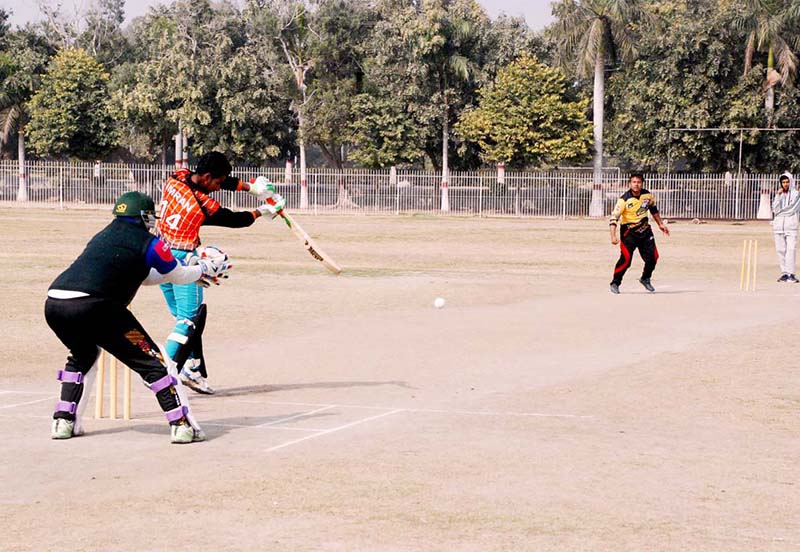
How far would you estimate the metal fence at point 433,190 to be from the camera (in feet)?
174

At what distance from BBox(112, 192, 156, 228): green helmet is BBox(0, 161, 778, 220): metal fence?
46087 millimetres

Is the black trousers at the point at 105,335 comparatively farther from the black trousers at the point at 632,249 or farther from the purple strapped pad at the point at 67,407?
the black trousers at the point at 632,249

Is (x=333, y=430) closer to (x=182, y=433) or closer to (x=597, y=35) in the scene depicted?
(x=182, y=433)

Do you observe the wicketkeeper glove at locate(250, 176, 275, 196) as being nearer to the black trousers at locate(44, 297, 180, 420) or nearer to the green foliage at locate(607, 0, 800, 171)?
the black trousers at locate(44, 297, 180, 420)

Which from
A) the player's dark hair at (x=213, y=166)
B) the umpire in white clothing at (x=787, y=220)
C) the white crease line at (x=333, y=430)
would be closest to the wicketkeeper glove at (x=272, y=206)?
the player's dark hair at (x=213, y=166)

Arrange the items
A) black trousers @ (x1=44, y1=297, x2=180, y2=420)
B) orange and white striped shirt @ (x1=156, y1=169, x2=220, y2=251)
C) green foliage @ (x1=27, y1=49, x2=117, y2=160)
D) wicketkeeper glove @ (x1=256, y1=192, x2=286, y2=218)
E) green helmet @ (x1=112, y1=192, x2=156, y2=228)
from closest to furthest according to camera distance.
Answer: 1. black trousers @ (x1=44, y1=297, x2=180, y2=420)
2. green helmet @ (x1=112, y1=192, x2=156, y2=228)
3. orange and white striped shirt @ (x1=156, y1=169, x2=220, y2=251)
4. wicketkeeper glove @ (x1=256, y1=192, x2=286, y2=218)
5. green foliage @ (x1=27, y1=49, x2=117, y2=160)

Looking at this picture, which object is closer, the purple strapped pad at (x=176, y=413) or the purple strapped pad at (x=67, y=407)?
the purple strapped pad at (x=176, y=413)

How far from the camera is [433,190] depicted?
55.8 m

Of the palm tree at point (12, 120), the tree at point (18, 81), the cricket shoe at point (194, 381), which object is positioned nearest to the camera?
the cricket shoe at point (194, 381)

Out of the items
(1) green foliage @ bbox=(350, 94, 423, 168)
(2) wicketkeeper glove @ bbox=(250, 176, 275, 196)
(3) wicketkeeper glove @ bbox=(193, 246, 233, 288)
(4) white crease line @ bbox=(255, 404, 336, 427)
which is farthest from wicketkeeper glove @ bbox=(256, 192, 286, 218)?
(1) green foliage @ bbox=(350, 94, 423, 168)

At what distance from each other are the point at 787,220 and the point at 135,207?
16668mm

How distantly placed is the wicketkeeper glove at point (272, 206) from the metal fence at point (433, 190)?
43371mm

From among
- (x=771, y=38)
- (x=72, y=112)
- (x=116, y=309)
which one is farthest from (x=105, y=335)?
(x=72, y=112)

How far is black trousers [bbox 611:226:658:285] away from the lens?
66.7 ft
